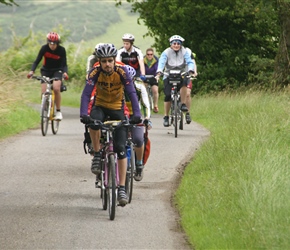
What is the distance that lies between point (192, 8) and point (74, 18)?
105 m

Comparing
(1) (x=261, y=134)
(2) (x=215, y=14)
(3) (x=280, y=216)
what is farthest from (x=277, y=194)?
(2) (x=215, y=14)

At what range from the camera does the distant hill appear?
131m

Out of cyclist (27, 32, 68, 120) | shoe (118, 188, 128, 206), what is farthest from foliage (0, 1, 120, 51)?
shoe (118, 188, 128, 206)

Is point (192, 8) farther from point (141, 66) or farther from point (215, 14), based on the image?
point (141, 66)

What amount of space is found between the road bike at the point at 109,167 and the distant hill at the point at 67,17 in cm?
11399

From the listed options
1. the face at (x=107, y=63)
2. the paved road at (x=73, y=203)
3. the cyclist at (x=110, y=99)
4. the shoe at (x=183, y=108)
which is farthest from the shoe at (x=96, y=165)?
the shoe at (x=183, y=108)

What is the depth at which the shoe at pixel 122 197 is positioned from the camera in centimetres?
1012

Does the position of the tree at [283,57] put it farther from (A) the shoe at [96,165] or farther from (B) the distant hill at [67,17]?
(B) the distant hill at [67,17]

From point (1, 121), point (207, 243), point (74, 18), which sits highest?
point (207, 243)

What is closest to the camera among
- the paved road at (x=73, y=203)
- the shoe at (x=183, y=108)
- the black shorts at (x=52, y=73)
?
the paved road at (x=73, y=203)

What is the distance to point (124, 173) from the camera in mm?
10352

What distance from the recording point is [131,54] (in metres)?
18.7

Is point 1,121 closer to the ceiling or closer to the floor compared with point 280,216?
closer to the floor

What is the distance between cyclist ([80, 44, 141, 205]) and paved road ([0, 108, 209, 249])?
53 centimetres
